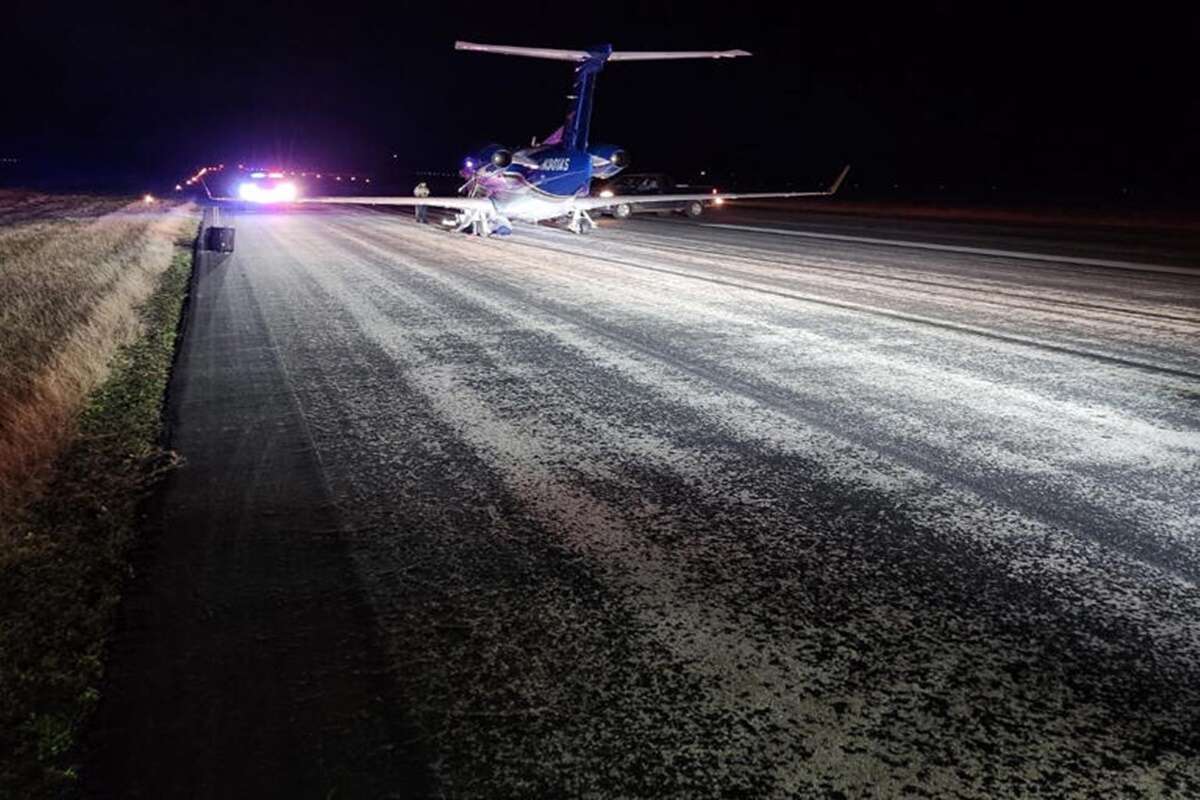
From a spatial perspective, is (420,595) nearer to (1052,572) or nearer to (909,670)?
(909,670)

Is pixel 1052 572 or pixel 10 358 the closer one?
pixel 1052 572

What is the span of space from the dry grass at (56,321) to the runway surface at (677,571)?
0.87 m

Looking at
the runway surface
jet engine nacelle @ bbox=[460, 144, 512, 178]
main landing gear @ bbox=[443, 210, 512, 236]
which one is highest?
jet engine nacelle @ bbox=[460, 144, 512, 178]

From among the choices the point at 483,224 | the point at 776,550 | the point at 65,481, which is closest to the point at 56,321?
the point at 65,481

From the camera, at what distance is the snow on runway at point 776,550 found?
2.76 meters

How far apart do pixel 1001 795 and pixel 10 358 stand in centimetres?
950

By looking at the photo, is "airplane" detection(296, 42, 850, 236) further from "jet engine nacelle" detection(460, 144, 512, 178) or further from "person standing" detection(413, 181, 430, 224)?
"person standing" detection(413, 181, 430, 224)

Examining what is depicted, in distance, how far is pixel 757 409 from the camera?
22.2 ft

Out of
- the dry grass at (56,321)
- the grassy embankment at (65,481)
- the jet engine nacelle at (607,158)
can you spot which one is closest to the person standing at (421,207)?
the dry grass at (56,321)

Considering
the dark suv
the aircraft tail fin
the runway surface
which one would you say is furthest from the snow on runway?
the dark suv

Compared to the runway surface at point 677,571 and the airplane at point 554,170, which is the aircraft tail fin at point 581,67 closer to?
the airplane at point 554,170

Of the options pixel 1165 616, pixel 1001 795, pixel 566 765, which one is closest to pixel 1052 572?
pixel 1165 616

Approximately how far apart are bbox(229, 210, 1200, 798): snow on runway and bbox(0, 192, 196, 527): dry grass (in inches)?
71.3

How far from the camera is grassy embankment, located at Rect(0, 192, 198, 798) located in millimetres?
2923
